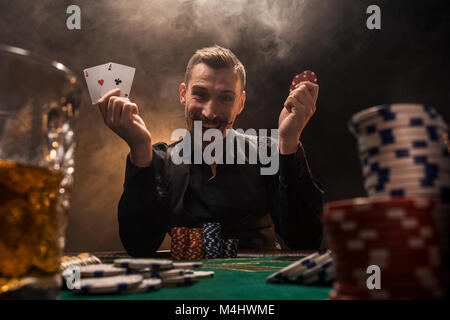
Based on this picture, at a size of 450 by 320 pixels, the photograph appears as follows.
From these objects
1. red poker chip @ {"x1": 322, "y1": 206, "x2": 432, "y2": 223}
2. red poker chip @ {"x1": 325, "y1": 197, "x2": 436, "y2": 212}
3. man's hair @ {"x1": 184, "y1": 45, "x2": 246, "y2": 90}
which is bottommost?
red poker chip @ {"x1": 322, "y1": 206, "x2": 432, "y2": 223}

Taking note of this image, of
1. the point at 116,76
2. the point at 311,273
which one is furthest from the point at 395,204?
the point at 116,76

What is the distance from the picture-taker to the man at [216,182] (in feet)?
8.09

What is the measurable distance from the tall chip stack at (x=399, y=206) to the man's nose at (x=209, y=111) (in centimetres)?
245

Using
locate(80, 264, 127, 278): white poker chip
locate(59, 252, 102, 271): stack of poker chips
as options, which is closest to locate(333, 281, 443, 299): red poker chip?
locate(80, 264, 127, 278): white poker chip

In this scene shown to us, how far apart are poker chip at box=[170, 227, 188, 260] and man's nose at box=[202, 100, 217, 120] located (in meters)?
1.27

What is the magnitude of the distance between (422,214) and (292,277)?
0.49 m

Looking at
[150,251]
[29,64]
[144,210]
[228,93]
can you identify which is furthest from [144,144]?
[29,64]

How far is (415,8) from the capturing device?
526 centimetres

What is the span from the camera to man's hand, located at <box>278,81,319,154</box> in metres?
2.42

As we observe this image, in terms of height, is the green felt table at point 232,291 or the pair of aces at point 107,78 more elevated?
the pair of aces at point 107,78

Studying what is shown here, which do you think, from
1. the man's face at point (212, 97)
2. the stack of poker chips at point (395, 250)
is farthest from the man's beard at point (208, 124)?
the stack of poker chips at point (395, 250)

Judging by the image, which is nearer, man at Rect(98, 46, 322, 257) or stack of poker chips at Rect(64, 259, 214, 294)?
stack of poker chips at Rect(64, 259, 214, 294)

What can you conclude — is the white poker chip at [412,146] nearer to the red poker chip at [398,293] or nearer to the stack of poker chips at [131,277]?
the red poker chip at [398,293]

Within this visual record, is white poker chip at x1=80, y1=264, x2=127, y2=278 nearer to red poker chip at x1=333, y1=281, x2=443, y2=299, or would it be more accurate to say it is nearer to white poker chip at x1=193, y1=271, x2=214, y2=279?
white poker chip at x1=193, y1=271, x2=214, y2=279
